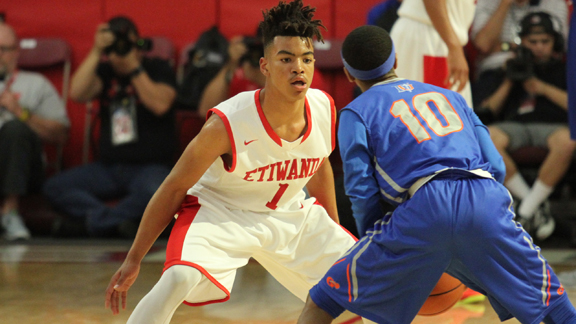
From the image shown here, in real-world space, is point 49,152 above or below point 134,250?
below

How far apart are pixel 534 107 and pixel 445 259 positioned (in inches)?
144

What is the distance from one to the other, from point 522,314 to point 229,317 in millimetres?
1588

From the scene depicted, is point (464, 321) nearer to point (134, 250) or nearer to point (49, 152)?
point (134, 250)

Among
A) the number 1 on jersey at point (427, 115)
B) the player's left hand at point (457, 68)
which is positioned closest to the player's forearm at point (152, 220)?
the number 1 on jersey at point (427, 115)

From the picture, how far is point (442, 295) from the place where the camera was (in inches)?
102

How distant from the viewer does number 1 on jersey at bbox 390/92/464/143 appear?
7.41 feet

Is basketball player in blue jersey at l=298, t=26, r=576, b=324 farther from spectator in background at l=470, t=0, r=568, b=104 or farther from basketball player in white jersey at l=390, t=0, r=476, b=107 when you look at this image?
spectator in background at l=470, t=0, r=568, b=104

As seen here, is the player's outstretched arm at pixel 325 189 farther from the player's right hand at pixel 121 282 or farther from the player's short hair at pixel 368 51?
the player's right hand at pixel 121 282

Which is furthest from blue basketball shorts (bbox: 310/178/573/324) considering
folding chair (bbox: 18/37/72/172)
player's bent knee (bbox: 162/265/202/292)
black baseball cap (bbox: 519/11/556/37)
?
folding chair (bbox: 18/37/72/172)

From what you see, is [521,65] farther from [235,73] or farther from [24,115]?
[24,115]

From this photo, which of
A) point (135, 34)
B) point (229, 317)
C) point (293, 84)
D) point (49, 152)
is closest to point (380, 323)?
point (293, 84)

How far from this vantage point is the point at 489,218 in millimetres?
2123

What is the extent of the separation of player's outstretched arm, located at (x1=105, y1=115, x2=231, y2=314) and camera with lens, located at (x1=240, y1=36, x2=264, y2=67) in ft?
9.28

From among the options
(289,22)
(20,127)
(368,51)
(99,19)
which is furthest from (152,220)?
(99,19)
